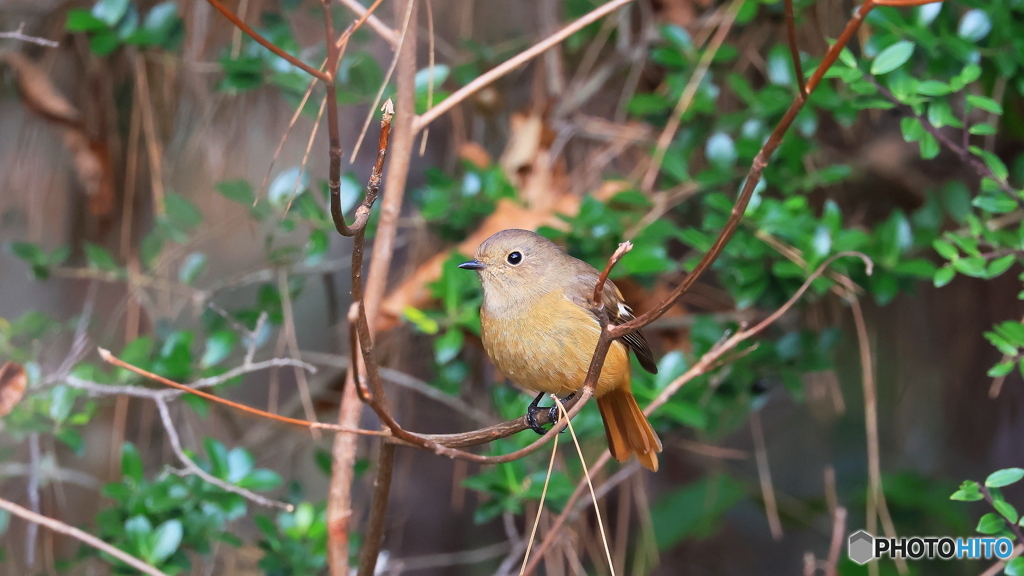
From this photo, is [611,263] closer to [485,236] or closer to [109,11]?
[485,236]

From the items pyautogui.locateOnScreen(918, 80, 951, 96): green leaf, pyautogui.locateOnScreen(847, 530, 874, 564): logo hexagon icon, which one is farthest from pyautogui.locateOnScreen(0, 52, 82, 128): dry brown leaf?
pyautogui.locateOnScreen(847, 530, 874, 564): logo hexagon icon

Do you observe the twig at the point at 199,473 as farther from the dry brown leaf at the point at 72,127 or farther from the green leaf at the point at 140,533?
the dry brown leaf at the point at 72,127

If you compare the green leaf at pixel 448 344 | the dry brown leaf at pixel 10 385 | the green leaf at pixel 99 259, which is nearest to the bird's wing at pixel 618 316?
the green leaf at pixel 448 344

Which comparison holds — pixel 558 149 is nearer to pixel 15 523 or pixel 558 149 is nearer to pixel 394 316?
pixel 394 316

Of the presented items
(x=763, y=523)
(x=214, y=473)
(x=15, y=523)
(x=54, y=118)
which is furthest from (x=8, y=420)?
(x=763, y=523)

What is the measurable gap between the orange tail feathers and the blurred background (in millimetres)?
312

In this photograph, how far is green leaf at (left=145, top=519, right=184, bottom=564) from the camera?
2314 millimetres

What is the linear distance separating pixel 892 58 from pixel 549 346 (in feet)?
4.05

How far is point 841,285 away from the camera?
2.83 meters

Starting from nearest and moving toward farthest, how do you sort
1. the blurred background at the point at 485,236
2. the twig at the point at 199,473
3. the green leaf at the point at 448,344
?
1. the twig at the point at 199,473
2. the blurred background at the point at 485,236
3. the green leaf at the point at 448,344

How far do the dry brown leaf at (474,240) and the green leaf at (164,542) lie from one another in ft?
3.45

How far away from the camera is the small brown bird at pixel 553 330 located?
81.7 inches

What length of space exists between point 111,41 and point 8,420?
1.34 m

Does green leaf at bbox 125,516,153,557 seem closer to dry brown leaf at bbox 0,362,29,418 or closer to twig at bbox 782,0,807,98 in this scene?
dry brown leaf at bbox 0,362,29,418
